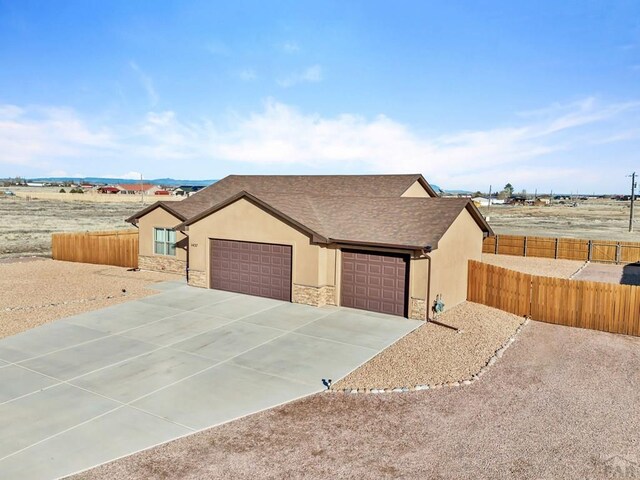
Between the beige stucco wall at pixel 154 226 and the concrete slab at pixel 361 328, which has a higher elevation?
the beige stucco wall at pixel 154 226

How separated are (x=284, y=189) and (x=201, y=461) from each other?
73.0ft

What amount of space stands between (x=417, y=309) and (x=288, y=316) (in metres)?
4.71

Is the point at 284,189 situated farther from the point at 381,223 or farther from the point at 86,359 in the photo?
the point at 86,359

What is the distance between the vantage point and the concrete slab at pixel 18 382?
35.1 ft

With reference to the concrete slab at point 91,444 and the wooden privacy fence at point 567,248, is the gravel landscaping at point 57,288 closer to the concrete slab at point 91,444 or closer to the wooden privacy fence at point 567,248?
the concrete slab at point 91,444

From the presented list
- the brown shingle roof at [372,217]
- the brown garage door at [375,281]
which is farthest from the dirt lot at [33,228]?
the brown garage door at [375,281]

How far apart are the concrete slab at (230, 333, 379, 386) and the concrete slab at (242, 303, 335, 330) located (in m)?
1.61

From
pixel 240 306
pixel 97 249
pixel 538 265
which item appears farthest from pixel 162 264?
pixel 538 265

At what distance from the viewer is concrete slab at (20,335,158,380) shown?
1209 centimetres

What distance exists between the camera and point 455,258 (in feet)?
62.0

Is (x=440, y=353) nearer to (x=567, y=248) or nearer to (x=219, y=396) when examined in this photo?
(x=219, y=396)

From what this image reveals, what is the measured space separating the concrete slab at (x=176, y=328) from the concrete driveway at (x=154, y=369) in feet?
0.11

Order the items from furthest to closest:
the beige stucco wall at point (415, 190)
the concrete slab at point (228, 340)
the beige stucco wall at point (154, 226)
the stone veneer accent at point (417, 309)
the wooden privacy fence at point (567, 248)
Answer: the wooden privacy fence at point (567, 248), the beige stucco wall at point (415, 190), the beige stucco wall at point (154, 226), the stone veneer accent at point (417, 309), the concrete slab at point (228, 340)

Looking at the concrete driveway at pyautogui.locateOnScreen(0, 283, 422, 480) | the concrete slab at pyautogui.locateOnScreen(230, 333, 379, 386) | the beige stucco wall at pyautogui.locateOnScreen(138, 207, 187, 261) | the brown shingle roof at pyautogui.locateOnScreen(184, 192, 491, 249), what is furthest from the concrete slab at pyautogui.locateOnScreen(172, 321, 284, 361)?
the beige stucco wall at pyautogui.locateOnScreen(138, 207, 187, 261)
